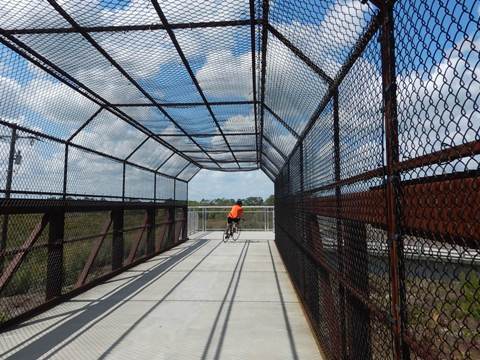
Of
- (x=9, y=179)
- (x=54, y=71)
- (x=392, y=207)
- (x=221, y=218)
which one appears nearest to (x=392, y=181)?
(x=392, y=207)

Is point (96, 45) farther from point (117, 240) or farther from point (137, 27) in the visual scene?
point (117, 240)

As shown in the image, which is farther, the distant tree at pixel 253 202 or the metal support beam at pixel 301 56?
the distant tree at pixel 253 202

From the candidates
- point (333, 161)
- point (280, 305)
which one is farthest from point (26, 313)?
point (333, 161)

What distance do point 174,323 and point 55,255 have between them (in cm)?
221

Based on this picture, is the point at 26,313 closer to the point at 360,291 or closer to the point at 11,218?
the point at 11,218

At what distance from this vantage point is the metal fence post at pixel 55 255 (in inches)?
211

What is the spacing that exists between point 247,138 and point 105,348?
7087 mm

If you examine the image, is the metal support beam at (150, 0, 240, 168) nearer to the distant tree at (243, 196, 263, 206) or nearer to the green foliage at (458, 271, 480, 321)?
the green foliage at (458, 271, 480, 321)

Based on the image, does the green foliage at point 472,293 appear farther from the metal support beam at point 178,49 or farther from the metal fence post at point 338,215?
the metal support beam at point 178,49

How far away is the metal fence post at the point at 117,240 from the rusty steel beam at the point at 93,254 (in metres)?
0.24

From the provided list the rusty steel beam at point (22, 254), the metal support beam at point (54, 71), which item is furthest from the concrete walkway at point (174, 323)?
the metal support beam at point (54, 71)

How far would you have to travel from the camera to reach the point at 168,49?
4684 mm

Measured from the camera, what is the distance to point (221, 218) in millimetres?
20531

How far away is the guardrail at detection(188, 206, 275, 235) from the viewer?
18992 millimetres
